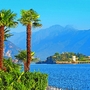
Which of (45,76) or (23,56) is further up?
(23,56)

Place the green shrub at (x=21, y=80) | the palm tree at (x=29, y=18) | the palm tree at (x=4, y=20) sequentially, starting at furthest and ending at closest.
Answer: the palm tree at (x=29, y=18) < the palm tree at (x=4, y=20) < the green shrub at (x=21, y=80)

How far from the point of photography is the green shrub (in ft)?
111

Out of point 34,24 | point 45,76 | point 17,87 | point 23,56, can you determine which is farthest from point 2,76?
point 23,56

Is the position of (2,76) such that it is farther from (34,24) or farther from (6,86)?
(34,24)

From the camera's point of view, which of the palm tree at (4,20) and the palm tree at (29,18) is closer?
the palm tree at (4,20)

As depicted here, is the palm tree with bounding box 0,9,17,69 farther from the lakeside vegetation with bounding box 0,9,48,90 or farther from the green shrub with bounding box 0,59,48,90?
the green shrub with bounding box 0,59,48,90

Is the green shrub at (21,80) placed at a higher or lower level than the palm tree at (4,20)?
lower

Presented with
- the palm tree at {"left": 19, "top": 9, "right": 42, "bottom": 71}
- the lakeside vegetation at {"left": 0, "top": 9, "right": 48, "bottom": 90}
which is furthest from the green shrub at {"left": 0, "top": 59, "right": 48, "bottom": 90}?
the palm tree at {"left": 19, "top": 9, "right": 42, "bottom": 71}

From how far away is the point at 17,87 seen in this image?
33875 mm

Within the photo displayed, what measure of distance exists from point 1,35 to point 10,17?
2.97m

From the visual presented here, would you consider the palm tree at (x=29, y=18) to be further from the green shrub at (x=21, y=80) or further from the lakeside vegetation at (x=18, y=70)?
the green shrub at (x=21, y=80)

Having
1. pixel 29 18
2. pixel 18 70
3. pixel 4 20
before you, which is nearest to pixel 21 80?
pixel 18 70

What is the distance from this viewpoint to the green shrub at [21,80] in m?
34.0

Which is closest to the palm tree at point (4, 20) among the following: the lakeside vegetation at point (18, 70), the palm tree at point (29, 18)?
the lakeside vegetation at point (18, 70)
